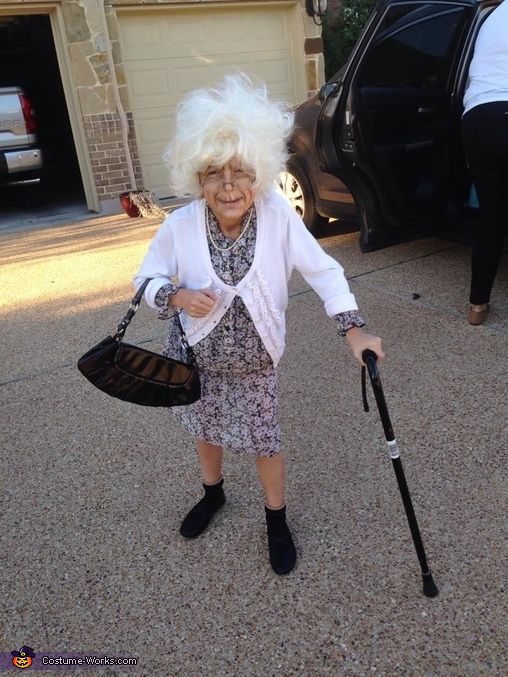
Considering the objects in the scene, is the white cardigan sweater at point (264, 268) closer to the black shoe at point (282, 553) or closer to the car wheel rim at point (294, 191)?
the black shoe at point (282, 553)

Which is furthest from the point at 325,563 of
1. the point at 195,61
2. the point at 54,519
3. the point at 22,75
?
the point at 22,75

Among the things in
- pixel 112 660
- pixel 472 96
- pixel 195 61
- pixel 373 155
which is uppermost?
pixel 195 61

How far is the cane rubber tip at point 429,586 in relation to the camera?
182 cm

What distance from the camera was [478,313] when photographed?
3.54 metres

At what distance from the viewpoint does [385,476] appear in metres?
2.38

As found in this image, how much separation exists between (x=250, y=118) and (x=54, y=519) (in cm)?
166

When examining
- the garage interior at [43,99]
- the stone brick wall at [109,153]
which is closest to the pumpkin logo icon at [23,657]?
the stone brick wall at [109,153]

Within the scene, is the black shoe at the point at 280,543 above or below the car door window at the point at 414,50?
below

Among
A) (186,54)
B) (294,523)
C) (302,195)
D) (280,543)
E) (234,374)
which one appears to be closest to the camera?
(234,374)

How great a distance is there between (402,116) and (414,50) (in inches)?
18.0

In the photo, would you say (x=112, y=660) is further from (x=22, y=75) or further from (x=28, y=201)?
(x=22, y=75)

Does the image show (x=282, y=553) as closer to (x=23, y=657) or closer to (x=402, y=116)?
(x=23, y=657)

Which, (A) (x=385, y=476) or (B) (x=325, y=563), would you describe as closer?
(B) (x=325, y=563)

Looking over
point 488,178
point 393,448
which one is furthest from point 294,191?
point 393,448
